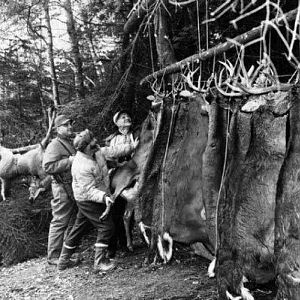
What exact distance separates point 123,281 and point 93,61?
4642 millimetres

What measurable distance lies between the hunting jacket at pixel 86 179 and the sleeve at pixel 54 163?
36 centimetres

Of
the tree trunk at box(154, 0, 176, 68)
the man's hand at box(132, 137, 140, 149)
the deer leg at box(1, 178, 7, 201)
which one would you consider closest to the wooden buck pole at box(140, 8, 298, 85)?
the tree trunk at box(154, 0, 176, 68)

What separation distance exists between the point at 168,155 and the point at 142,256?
2.11 metres

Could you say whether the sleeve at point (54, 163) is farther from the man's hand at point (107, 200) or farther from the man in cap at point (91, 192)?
the man's hand at point (107, 200)

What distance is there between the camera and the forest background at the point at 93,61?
232 inches

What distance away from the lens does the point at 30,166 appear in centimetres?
672

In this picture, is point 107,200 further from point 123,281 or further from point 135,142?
point 123,281

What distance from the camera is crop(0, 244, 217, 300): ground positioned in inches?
184

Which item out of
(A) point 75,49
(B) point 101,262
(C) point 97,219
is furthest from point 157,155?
(A) point 75,49

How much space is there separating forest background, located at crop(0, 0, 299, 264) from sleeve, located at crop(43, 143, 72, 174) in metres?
1.09

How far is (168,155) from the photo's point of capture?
443cm

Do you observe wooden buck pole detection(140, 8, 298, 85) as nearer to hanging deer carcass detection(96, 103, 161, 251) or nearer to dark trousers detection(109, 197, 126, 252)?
hanging deer carcass detection(96, 103, 161, 251)

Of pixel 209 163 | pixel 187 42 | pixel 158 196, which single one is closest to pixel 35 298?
pixel 158 196

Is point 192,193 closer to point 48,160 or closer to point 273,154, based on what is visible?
point 273,154
